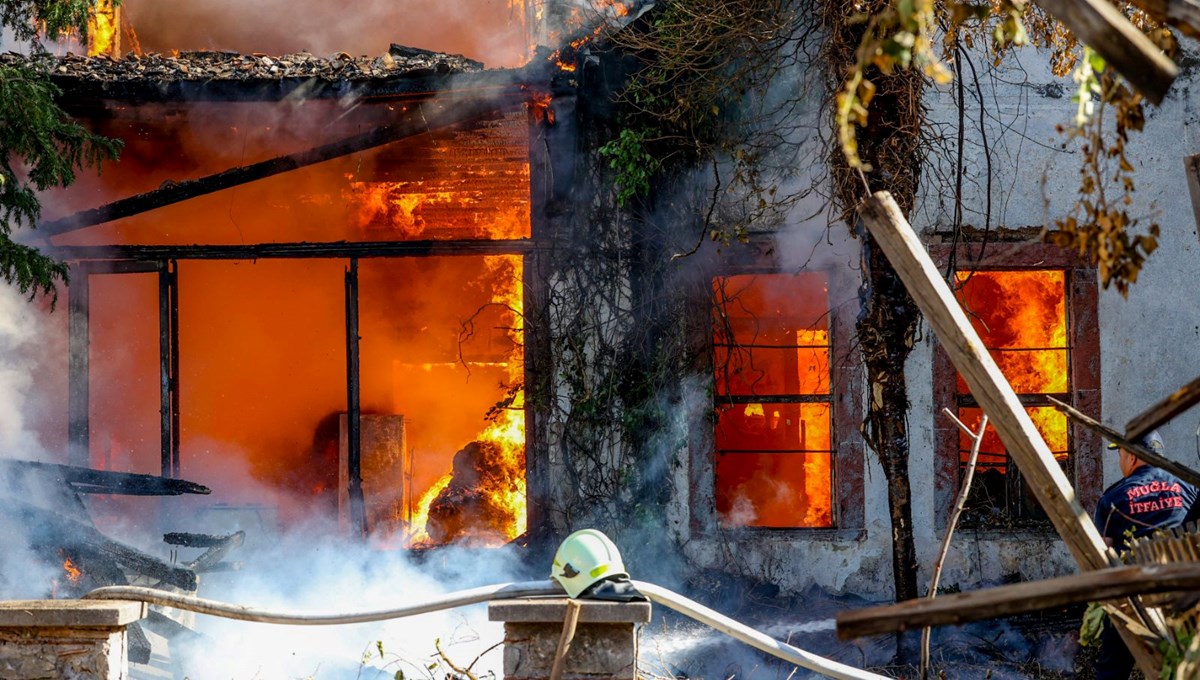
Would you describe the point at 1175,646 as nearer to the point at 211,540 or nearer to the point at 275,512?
the point at 211,540

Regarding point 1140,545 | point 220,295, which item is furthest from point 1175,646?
point 220,295

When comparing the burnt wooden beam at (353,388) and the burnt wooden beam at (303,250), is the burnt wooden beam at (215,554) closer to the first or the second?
the burnt wooden beam at (353,388)

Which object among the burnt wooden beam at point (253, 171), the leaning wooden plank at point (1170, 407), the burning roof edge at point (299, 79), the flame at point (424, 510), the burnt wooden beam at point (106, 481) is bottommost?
the flame at point (424, 510)

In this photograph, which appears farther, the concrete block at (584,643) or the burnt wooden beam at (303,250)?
the burnt wooden beam at (303,250)

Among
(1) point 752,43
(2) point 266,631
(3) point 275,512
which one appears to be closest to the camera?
(2) point 266,631

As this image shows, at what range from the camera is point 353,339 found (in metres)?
9.86

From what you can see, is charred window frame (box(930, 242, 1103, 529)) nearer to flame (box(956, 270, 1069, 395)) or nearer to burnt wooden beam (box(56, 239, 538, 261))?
flame (box(956, 270, 1069, 395))

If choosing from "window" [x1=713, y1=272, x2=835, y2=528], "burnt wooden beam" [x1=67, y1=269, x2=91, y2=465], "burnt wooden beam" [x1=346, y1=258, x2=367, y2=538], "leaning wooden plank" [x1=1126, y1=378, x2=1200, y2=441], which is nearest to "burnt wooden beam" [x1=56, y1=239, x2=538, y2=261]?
"burnt wooden beam" [x1=346, y1=258, x2=367, y2=538]

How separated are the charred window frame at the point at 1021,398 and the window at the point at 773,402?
3.15ft

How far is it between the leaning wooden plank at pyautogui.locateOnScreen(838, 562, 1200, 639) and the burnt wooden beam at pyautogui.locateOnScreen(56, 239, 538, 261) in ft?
24.2

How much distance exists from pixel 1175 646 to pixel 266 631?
634 cm

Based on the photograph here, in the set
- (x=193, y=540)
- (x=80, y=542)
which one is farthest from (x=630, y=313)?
(x=80, y=542)

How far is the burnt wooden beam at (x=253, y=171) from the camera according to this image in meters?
9.38

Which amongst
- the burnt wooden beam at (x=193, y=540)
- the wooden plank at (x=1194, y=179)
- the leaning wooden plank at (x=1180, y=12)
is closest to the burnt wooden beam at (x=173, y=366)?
the burnt wooden beam at (x=193, y=540)
